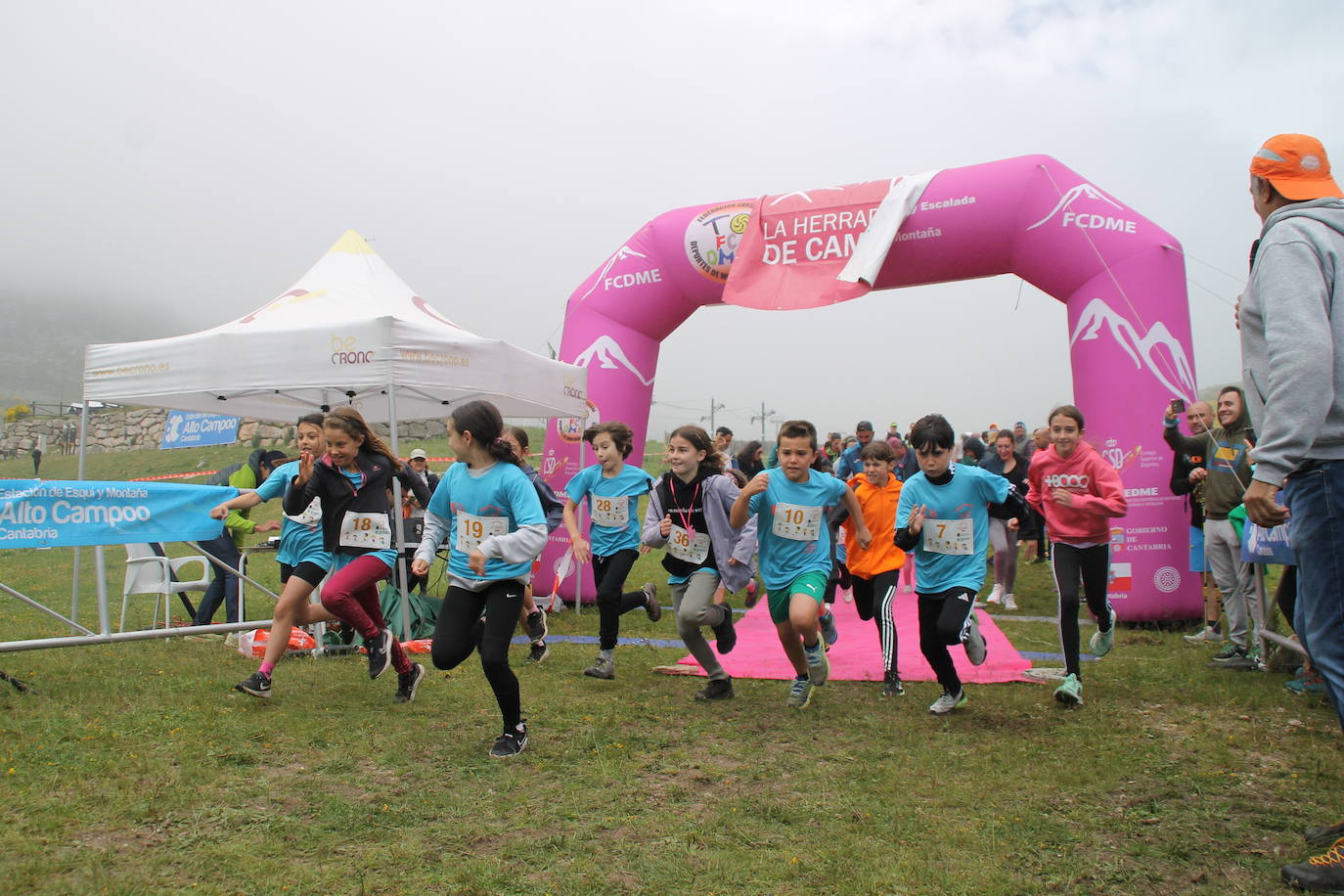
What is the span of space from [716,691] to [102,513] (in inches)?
160

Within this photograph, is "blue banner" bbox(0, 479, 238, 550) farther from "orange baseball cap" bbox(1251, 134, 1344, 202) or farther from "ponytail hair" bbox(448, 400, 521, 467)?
"orange baseball cap" bbox(1251, 134, 1344, 202)

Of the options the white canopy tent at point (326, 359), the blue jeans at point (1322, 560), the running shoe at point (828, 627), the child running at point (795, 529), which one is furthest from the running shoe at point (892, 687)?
the white canopy tent at point (326, 359)

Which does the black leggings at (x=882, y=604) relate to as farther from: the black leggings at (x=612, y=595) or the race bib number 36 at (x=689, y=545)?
the black leggings at (x=612, y=595)

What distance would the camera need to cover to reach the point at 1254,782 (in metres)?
3.74

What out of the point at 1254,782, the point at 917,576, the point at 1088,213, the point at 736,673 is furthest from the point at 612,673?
the point at 1088,213

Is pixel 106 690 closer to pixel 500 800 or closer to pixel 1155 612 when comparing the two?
pixel 500 800

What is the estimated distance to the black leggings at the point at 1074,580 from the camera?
5242mm

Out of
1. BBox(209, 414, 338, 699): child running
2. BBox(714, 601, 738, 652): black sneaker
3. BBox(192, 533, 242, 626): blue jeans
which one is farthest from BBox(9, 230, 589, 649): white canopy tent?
BBox(714, 601, 738, 652): black sneaker

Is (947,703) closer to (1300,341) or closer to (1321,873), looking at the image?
(1321,873)

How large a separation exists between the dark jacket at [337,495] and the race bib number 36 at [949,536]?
3.14m

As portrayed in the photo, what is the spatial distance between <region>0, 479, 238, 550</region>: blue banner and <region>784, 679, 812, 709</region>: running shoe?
3.97 metres

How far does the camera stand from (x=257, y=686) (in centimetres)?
516

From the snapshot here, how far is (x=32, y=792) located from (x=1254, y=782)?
16.7 ft

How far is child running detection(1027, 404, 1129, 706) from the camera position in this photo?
521 cm
